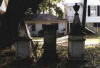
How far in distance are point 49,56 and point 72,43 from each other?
1.48m

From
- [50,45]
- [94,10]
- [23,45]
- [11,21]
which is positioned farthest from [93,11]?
[23,45]

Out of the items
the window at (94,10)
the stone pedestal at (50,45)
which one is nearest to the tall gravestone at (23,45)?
the stone pedestal at (50,45)

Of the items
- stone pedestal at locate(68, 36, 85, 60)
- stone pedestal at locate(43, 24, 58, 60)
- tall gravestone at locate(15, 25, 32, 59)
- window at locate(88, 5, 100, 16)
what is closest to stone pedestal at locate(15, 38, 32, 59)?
tall gravestone at locate(15, 25, 32, 59)

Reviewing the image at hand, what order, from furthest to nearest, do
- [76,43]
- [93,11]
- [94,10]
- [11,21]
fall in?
[93,11] → [94,10] → [11,21] → [76,43]

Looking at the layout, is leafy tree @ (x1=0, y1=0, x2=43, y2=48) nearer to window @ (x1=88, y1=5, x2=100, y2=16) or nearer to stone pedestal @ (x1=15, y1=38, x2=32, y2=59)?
stone pedestal @ (x1=15, y1=38, x2=32, y2=59)

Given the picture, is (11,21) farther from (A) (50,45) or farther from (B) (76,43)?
(B) (76,43)

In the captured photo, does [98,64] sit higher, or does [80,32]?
[80,32]

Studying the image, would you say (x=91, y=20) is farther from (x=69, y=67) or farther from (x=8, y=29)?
(x=69, y=67)

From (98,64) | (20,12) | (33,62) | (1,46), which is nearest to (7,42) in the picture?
(1,46)

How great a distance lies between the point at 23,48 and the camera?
497 inches

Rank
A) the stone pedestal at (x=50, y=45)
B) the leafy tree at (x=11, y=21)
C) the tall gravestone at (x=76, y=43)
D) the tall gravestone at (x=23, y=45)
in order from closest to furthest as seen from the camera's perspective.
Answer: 1. the tall gravestone at (x=76, y=43)
2. the tall gravestone at (x=23, y=45)
3. the stone pedestal at (x=50, y=45)
4. the leafy tree at (x=11, y=21)

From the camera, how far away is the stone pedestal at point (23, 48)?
495 inches

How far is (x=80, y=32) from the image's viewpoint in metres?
12.4

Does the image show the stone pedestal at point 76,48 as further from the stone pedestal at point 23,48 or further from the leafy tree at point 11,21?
the leafy tree at point 11,21
